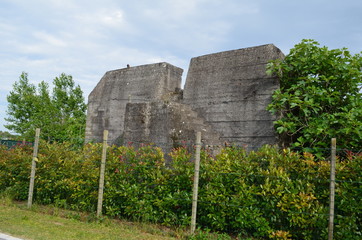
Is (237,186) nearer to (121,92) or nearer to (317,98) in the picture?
(317,98)

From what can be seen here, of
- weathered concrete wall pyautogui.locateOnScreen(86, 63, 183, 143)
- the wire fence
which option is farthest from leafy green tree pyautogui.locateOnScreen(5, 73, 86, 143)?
the wire fence

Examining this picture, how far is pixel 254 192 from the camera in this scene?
5.52m

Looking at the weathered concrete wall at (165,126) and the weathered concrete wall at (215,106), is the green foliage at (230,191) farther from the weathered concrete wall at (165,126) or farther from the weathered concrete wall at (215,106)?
the weathered concrete wall at (215,106)

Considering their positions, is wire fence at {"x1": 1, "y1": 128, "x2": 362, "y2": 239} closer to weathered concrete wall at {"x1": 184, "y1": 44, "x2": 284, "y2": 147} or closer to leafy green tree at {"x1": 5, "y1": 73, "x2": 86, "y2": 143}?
weathered concrete wall at {"x1": 184, "y1": 44, "x2": 284, "y2": 147}

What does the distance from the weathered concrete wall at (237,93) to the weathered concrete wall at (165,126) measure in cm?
48

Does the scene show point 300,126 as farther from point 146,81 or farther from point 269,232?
point 146,81

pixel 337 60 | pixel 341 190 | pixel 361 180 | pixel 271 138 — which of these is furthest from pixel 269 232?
pixel 337 60

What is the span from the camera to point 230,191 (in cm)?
571

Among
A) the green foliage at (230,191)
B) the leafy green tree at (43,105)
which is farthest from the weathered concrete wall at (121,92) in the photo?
the leafy green tree at (43,105)

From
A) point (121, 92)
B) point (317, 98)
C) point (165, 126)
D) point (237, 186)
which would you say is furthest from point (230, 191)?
point (121, 92)

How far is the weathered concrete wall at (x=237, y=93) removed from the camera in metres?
8.02

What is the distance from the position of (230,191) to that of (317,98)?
3.36 meters

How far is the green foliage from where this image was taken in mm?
5090

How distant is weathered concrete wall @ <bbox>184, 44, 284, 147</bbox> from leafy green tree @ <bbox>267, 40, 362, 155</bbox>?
1.08ft
